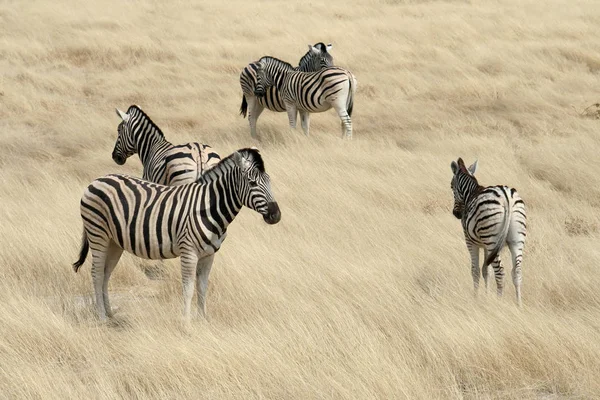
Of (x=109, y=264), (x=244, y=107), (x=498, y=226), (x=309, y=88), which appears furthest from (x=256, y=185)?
(x=244, y=107)

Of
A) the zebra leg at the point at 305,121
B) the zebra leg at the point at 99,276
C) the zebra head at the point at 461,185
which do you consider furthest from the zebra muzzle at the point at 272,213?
the zebra leg at the point at 305,121

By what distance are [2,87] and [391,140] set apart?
820cm

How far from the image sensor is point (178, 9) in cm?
2486

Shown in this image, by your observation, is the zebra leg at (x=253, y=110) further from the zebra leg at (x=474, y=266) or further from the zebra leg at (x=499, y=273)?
the zebra leg at (x=499, y=273)

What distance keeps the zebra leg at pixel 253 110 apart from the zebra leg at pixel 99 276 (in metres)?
7.83

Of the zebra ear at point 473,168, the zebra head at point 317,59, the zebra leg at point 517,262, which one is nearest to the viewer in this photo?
the zebra leg at point 517,262

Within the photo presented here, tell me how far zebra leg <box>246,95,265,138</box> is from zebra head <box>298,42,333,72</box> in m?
1.57

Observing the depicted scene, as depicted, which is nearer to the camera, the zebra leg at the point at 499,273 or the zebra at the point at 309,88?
the zebra leg at the point at 499,273

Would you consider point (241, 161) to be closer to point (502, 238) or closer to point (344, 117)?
point (502, 238)

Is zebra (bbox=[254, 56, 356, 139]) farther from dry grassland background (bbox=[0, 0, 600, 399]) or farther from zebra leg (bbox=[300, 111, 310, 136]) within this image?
dry grassland background (bbox=[0, 0, 600, 399])

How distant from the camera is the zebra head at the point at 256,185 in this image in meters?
6.61

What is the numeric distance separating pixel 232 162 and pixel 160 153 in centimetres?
268

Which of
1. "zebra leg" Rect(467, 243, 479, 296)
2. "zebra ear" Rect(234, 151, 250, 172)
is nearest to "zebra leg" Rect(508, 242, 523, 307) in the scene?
"zebra leg" Rect(467, 243, 479, 296)

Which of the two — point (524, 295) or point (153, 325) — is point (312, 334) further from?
point (524, 295)
